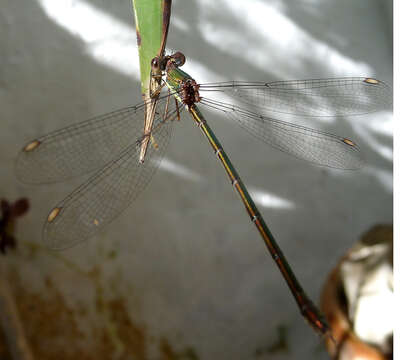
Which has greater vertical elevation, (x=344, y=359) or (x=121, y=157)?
(x=121, y=157)

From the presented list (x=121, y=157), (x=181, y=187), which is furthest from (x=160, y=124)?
(x=181, y=187)

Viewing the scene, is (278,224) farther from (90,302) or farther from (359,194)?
(90,302)

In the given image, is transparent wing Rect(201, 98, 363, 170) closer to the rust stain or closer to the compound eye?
the compound eye

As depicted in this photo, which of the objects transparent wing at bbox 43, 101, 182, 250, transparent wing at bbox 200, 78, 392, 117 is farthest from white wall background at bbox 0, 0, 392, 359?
transparent wing at bbox 43, 101, 182, 250

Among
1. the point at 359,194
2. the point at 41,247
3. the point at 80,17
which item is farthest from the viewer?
the point at 359,194

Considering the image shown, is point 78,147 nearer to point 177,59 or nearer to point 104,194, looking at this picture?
point 104,194

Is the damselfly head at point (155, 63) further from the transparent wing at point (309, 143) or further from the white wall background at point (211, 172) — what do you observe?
the white wall background at point (211, 172)
